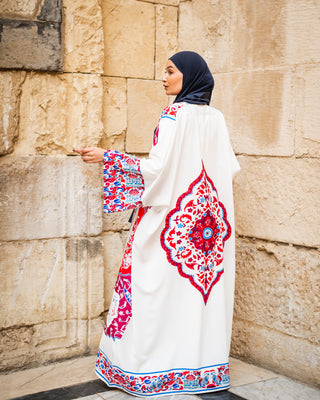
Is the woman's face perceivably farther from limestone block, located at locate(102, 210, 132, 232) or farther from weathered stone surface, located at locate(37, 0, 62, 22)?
limestone block, located at locate(102, 210, 132, 232)

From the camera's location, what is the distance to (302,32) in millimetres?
3262

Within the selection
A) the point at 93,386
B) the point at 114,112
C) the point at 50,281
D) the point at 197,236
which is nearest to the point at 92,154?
the point at 197,236

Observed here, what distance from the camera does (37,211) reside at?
11.8 ft

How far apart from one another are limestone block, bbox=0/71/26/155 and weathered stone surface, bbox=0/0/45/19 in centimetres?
34

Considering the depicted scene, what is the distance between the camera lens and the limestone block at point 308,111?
10.5 ft

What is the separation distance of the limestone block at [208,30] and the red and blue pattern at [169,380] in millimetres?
1937

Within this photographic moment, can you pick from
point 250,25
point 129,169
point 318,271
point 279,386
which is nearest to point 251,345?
point 279,386

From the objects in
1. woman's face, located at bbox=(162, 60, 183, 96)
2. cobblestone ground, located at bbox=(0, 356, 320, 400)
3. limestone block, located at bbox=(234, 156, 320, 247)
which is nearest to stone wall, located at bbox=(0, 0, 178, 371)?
cobblestone ground, located at bbox=(0, 356, 320, 400)

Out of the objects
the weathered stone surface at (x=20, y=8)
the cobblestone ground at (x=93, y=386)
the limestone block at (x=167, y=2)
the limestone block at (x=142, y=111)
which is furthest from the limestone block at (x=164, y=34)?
the cobblestone ground at (x=93, y=386)

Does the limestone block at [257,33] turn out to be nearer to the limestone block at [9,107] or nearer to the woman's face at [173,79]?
the woman's face at [173,79]

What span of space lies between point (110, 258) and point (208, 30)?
1702 mm

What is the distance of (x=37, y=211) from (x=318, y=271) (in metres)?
1.73

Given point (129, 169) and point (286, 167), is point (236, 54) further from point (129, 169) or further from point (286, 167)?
point (129, 169)

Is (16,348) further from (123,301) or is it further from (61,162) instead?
(61,162)
